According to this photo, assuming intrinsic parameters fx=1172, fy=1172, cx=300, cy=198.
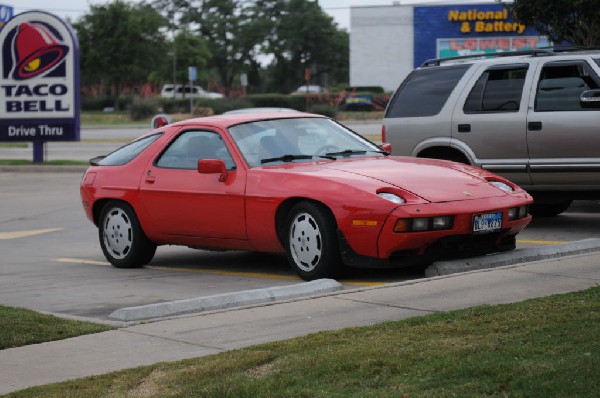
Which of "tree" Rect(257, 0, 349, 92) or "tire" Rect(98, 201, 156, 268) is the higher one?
"tree" Rect(257, 0, 349, 92)

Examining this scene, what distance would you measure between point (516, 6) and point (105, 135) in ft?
103

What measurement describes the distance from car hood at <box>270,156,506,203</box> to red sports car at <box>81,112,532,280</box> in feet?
0.04

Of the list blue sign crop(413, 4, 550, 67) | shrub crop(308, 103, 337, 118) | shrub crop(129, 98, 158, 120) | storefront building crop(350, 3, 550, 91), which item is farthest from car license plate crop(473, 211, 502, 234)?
blue sign crop(413, 4, 550, 67)

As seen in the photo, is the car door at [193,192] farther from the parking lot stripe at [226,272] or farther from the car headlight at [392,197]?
the car headlight at [392,197]

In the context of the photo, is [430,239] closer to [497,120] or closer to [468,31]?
[497,120]

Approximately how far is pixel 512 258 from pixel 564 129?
2.96 metres

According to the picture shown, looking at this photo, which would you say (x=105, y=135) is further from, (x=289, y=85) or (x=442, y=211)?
(x=289, y=85)

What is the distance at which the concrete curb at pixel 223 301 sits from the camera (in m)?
8.24

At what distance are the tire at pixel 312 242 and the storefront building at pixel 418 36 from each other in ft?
186

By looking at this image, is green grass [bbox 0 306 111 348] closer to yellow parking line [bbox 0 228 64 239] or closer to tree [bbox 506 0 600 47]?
yellow parking line [bbox 0 228 64 239]

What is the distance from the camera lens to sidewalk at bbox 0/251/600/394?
6.81 metres

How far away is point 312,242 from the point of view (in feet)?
32.1

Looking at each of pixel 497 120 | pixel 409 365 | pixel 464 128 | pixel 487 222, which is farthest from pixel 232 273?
pixel 409 365

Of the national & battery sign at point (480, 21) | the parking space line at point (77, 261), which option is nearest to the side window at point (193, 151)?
the parking space line at point (77, 261)
